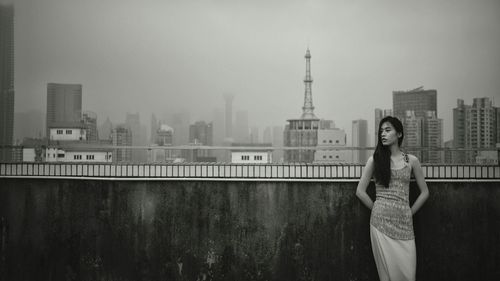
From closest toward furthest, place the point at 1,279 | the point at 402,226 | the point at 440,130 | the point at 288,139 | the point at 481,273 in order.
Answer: the point at 402,226 < the point at 481,273 < the point at 1,279 < the point at 440,130 < the point at 288,139

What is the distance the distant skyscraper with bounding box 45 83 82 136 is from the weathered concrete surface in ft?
11.5

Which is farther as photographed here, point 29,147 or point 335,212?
point 29,147

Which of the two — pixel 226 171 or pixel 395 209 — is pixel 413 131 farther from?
pixel 226 171

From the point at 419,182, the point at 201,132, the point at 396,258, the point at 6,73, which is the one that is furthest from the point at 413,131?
the point at 6,73

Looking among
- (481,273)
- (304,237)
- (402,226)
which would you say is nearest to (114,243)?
(304,237)

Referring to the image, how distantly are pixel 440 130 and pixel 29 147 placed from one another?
799cm

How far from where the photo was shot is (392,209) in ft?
14.1

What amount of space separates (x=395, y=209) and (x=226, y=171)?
2238mm

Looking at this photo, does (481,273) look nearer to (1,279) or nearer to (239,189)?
(239,189)

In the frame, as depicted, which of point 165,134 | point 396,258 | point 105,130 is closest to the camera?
point 396,258

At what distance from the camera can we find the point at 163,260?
17.7ft

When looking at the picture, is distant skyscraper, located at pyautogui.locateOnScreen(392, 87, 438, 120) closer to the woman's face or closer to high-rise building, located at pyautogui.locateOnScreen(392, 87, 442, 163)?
high-rise building, located at pyautogui.locateOnScreen(392, 87, 442, 163)

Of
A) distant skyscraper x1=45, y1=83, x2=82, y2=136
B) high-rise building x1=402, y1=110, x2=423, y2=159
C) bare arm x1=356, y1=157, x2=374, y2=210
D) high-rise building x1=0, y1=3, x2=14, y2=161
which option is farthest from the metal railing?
high-rise building x1=402, y1=110, x2=423, y2=159

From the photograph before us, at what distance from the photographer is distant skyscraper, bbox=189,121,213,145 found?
9688 millimetres
